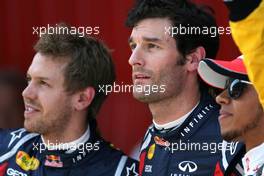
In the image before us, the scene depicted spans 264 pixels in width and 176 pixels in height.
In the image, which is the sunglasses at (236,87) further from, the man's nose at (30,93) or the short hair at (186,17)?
the man's nose at (30,93)

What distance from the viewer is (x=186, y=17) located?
3.35 metres

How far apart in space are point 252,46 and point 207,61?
39.0 inches

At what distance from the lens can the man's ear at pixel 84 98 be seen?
3.51m

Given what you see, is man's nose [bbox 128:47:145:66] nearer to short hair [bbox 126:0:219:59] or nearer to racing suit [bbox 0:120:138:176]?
short hair [bbox 126:0:219:59]

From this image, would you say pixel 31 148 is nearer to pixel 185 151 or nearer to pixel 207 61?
pixel 185 151

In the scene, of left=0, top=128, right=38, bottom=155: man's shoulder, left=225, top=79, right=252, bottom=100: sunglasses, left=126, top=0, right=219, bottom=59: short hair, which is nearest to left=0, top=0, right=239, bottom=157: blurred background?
left=0, top=128, right=38, bottom=155: man's shoulder

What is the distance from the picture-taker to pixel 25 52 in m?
4.58

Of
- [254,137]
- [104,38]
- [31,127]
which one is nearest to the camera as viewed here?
[254,137]

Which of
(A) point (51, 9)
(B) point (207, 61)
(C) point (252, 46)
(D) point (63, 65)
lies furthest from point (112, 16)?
(C) point (252, 46)

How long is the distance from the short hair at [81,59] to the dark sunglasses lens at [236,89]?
0.93m

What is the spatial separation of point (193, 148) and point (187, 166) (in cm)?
8

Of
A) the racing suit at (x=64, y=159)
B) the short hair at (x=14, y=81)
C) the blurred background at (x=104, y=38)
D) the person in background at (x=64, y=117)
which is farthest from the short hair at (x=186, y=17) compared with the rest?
the short hair at (x=14, y=81)

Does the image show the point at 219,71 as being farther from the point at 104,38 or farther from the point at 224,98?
the point at 104,38

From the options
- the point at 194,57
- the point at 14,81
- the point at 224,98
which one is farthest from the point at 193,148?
the point at 14,81
